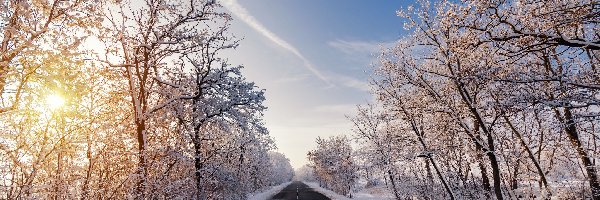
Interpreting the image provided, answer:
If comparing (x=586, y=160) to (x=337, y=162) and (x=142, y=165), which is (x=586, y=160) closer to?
(x=142, y=165)

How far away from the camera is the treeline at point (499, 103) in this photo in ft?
20.1

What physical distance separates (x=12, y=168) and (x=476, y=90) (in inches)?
468

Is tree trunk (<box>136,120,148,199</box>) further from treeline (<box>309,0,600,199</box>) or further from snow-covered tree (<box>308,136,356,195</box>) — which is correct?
snow-covered tree (<box>308,136,356,195</box>)

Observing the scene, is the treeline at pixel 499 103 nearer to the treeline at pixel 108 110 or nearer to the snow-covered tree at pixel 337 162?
the treeline at pixel 108 110

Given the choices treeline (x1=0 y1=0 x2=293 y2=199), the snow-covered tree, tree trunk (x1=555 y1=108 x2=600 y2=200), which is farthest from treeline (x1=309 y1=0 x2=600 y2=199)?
the snow-covered tree

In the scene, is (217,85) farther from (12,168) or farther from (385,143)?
(385,143)

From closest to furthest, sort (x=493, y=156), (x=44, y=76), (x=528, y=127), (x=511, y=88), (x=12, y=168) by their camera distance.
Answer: (x=44, y=76)
(x=12, y=168)
(x=511, y=88)
(x=493, y=156)
(x=528, y=127)

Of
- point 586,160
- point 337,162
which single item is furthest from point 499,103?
point 337,162

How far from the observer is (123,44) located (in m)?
10.0

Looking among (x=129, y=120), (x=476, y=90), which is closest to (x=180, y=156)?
(x=129, y=120)

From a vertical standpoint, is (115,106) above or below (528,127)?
above

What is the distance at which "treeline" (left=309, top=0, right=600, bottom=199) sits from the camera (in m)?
6.12

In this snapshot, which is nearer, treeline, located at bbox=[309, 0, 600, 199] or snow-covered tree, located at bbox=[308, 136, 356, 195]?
treeline, located at bbox=[309, 0, 600, 199]

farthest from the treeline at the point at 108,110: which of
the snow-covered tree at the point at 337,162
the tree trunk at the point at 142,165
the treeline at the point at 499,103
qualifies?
the snow-covered tree at the point at 337,162
